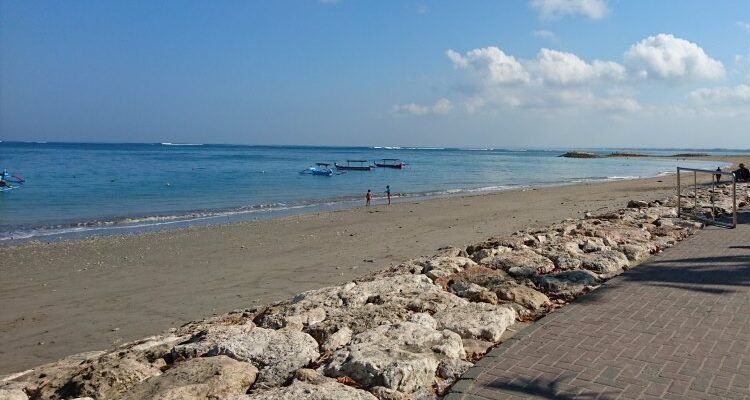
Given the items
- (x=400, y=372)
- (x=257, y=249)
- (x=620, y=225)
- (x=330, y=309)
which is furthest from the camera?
(x=257, y=249)

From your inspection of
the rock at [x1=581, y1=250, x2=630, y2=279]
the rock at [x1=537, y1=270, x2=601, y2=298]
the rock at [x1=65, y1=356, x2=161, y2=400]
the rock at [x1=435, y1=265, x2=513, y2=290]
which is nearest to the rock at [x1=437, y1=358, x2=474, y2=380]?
the rock at [x1=65, y1=356, x2=161, y2=400]

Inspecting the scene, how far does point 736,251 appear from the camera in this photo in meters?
8.83

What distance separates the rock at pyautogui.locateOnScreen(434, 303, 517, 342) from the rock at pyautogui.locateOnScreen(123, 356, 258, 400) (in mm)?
1891

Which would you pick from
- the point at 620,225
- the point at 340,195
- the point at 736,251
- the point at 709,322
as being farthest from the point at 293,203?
the point at 709,322

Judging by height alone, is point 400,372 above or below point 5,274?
above

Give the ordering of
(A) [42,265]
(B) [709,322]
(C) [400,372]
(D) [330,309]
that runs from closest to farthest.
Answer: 1. (C) [400,372]
2. (B) [709,322]
3. (D) [330,309]
4. (A) [42,265]

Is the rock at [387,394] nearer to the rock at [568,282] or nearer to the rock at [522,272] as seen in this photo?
the rock at [568,282]

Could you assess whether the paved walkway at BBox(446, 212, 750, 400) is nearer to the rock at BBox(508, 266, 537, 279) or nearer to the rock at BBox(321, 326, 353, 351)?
the rock at BBox(508, 266, 537, 279)

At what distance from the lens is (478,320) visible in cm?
519

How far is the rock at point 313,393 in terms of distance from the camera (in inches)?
142

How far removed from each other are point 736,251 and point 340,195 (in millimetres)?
24786

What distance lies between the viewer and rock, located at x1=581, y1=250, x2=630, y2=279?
7441mm

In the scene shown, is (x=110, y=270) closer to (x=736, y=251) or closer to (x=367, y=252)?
(x=367, y=252)

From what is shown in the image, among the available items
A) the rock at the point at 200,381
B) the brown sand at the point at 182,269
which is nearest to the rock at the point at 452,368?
the rock at the point at 200,381
